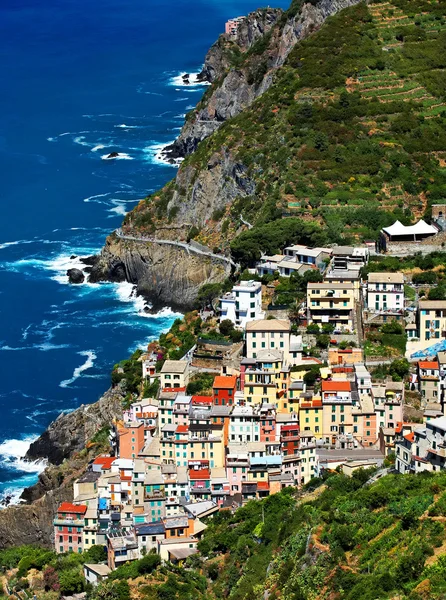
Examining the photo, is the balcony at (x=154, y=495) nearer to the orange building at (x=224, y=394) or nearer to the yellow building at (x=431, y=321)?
the orange building at (x=224, y=394)

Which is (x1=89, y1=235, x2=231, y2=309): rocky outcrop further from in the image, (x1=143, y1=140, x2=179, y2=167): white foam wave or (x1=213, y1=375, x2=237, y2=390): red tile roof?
(x1=213, y1=375, x2=237, y2=390): red tile roof

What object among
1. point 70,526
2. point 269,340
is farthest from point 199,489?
point 269,340

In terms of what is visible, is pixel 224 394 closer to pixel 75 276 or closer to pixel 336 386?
pixel 336 386

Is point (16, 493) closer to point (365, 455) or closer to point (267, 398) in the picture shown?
point (267, 398)

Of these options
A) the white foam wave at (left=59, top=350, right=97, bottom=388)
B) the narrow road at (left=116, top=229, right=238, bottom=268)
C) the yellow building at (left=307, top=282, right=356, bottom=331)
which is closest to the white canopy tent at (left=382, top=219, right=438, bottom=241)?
the yellow building at (left=307, top=282, right=356, bottom=331)

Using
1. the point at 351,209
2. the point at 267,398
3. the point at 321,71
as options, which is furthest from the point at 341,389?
the point at 321,71

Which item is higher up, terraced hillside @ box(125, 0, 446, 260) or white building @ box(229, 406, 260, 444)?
terraced hillside @ box(125, 0, 446, 260)
